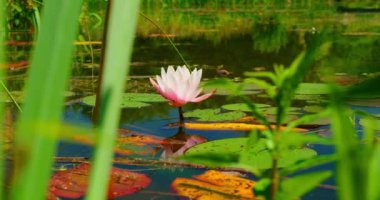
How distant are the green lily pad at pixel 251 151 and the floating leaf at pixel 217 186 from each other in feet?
0.22

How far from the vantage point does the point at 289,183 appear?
0.29m

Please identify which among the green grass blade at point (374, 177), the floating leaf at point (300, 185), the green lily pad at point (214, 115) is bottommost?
the floating leaf at point (300, 185)

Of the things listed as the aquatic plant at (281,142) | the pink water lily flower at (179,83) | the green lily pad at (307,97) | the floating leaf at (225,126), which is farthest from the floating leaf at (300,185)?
the green lily pad at (307,97)

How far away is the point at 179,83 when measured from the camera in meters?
1.13

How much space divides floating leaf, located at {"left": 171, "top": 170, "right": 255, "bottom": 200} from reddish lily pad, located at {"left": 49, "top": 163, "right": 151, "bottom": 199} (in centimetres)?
6

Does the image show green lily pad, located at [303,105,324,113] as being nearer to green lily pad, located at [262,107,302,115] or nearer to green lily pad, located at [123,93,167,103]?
green lily pad, located at [262,107,302,115]

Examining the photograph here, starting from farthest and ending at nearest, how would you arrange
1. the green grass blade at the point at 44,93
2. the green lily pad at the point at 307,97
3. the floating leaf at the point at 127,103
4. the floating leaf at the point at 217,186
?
the green lily pad at the point at 307,97, the floating leaf at the point at 127,103, the floating leaf at the point at 217,186, the green grass blade at the point at 44,93

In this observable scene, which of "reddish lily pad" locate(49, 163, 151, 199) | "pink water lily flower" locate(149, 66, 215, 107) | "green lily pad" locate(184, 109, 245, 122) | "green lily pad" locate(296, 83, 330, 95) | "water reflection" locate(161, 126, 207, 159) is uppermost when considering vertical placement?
"green lily pad" locate(296, 83, 330, 95)

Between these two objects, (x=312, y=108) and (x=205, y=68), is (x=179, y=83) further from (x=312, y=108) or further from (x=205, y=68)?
(x=205, y=68)

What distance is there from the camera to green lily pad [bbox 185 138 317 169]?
892 millimetres

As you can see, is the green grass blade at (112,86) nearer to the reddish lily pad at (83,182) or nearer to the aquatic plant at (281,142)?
the aquatic plant at (281,142)

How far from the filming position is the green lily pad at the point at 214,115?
4.36 feet

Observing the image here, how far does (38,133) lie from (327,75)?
11 cm

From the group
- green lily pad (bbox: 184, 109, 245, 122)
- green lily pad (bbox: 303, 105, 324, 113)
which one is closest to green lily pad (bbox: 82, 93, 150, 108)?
green lily pad (bbox: 184, 109, 245, 122)
